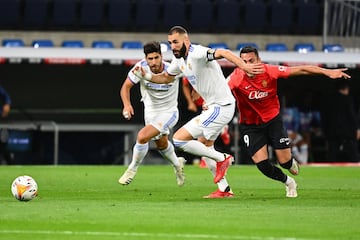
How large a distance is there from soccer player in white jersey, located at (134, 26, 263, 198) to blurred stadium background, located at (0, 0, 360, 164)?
1053 cm

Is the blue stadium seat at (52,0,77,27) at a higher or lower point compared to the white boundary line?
higher

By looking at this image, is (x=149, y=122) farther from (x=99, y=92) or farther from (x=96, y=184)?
(x=99, y=92)

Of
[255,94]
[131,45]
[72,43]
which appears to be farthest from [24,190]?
[72,43]

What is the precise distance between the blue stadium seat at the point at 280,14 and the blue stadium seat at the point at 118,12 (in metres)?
4.05

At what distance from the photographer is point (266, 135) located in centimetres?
1402

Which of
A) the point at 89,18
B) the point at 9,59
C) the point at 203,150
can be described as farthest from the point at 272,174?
the point at 89,18

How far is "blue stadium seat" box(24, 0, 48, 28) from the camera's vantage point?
2956cm

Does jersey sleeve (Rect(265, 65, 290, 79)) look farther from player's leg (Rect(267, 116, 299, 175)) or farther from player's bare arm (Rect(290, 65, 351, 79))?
player's leg (Rect(267, 116, 299, 175))

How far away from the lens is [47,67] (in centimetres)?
2689

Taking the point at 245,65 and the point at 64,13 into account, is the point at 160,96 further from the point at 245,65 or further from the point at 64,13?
the point at 64,13

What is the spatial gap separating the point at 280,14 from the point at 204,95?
17.3m

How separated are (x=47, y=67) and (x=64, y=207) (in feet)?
50.0

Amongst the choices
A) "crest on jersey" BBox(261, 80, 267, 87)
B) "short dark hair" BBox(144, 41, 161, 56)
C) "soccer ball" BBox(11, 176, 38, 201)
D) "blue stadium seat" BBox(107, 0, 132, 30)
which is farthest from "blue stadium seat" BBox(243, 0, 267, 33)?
"soccer ball" BBox(11, 176, 38, 201)

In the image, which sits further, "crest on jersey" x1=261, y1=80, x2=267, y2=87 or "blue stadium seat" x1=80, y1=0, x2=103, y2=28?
"blue stadium seat" x1=80, y1=0, x2=103, y2=28
